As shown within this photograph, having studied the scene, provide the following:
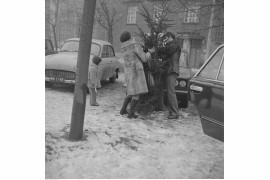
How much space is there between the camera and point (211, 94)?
2732mm

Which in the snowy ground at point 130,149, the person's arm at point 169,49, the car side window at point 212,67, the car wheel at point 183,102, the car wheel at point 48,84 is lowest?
the snowy ground at point 130,149

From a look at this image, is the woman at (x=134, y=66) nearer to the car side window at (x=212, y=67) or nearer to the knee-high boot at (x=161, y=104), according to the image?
the knee-high boot at (x=161, y=104)

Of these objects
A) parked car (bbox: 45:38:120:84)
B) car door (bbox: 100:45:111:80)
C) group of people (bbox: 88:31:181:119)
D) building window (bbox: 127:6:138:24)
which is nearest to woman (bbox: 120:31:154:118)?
group of people (bbox: 88:31:181:119)

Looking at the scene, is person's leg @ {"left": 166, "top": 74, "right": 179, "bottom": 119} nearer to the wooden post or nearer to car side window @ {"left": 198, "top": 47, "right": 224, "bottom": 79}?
car side window @ {"left": 198, "top": 47, "right": 224, "bottom": 79}

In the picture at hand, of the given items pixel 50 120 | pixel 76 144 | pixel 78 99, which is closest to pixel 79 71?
pixel 78 99

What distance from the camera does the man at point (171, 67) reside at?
16.1 feet

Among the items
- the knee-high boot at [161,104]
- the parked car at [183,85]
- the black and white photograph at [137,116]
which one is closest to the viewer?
the black and white photograph at [137,116]

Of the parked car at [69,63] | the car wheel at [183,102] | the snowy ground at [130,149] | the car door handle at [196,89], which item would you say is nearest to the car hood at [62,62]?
the parked car at [69,63]

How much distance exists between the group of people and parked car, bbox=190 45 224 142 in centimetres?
153

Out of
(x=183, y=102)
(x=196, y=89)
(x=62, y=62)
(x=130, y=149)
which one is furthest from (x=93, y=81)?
(x=196, y=89)

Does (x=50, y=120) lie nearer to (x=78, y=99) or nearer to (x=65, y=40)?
(x=78, y=99)

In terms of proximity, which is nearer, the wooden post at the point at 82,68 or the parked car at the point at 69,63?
the wooden post at the point at 82,68

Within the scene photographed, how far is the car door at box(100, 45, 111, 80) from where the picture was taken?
25.5ft
